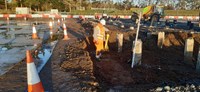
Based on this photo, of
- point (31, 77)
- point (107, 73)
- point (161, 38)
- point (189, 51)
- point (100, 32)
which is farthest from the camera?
point (161, 38)

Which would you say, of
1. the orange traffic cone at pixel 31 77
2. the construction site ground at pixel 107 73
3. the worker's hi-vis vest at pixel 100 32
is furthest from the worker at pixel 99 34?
the orange traffic cone at pixel 31 77

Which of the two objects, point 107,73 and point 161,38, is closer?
point 107,73

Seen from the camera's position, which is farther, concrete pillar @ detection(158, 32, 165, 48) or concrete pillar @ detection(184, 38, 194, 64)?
concrete pillar @ detection(158, 32, 165, 48)

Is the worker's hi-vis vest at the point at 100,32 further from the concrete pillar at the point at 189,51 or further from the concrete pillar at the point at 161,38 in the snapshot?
the concrete pillar at the point at 161,38

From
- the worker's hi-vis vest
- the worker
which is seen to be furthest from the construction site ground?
the worker's hi-vis vest

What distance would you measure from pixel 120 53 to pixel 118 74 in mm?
3688

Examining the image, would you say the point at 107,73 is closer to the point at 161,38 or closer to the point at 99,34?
the point at 99,34

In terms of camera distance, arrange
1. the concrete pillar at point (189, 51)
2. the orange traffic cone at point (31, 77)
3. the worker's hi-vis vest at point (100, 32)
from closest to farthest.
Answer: the orange traffic cone at point (31, 77), the worker's hi-vis vest at point (100, 32), the concrete pillar at point (189, 51)

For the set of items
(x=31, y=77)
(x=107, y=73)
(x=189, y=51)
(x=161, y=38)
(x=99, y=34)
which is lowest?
(x=107, y=73)

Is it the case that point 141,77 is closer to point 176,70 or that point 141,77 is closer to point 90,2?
point 176,70

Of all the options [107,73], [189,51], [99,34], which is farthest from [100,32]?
[189,51]

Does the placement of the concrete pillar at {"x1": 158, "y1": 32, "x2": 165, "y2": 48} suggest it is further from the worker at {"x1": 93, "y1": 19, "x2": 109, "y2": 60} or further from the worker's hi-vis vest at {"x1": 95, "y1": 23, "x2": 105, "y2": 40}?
the worker's hi-vis vest at {"x1": 95, "y1": 23, "x2": 105, "y2": 40}

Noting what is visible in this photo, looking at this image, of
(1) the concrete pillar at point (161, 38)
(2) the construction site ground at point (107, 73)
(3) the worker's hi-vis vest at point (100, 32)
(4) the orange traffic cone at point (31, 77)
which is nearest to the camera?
(4) the orange traffic cone at point (31, 77)

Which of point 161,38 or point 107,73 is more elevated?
point 161,38
